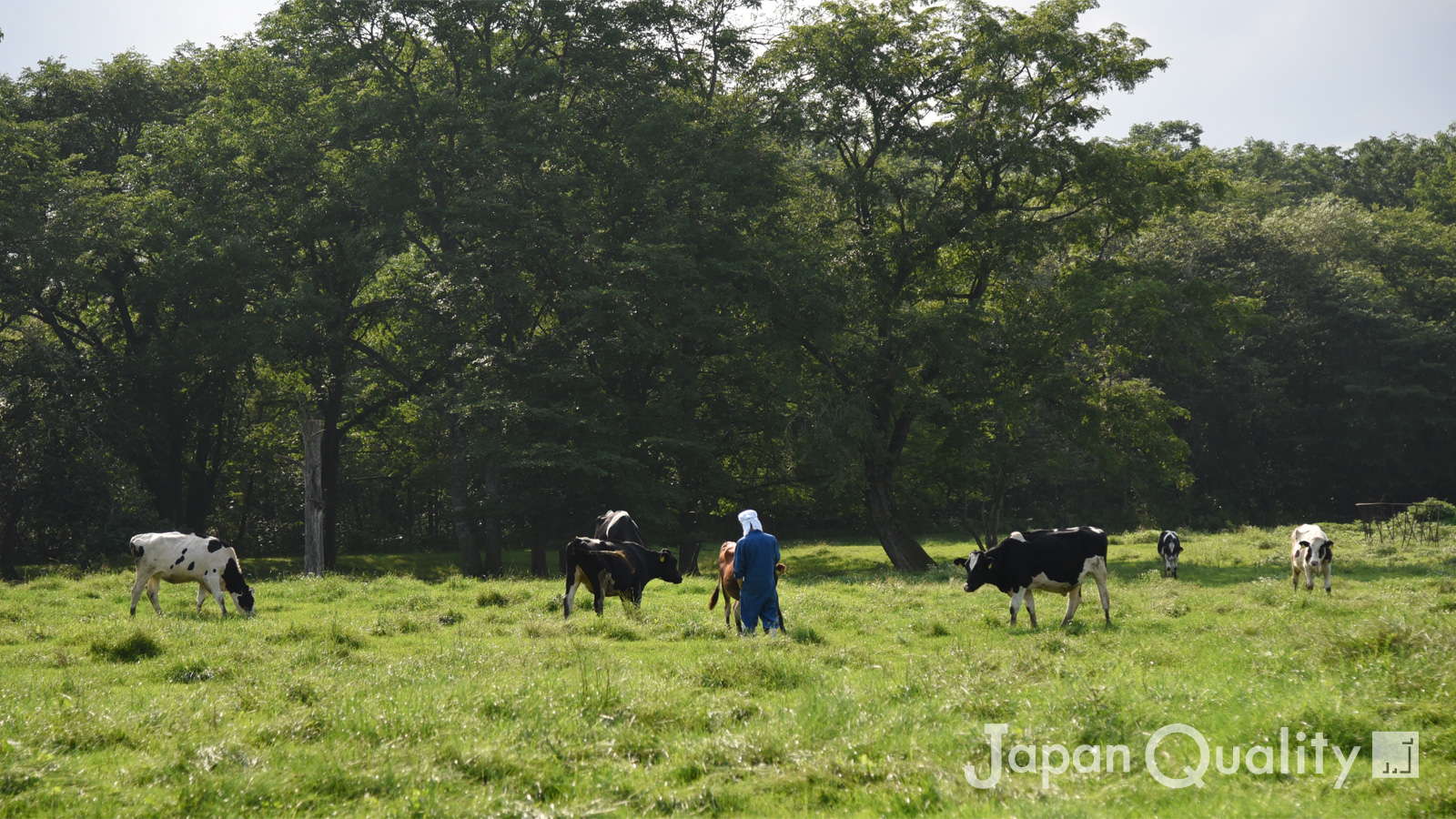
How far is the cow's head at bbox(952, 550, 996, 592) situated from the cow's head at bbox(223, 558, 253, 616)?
11494 mm

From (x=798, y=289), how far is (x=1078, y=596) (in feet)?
50.1

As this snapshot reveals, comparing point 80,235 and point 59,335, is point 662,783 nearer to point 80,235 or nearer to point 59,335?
point 80,235

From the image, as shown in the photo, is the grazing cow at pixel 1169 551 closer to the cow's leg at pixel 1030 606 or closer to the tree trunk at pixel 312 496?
the cow's leg at pixel 1030 606

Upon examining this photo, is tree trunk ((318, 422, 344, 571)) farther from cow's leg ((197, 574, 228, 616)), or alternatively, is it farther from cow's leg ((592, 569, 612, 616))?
cow's leg ((592, 569, 612, 616))

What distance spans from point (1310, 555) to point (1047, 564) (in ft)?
24.6

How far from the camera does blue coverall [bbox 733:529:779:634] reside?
13094 mm

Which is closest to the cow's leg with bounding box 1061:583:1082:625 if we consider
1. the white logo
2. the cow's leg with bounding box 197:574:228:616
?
the white logo

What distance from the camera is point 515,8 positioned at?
30.8 metres

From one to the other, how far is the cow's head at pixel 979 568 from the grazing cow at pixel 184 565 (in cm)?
1150

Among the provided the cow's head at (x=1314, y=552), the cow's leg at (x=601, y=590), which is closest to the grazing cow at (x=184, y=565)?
the cow's leg at (x=601, y=590)

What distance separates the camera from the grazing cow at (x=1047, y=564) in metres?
14.7

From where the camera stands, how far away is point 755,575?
13.2 meters

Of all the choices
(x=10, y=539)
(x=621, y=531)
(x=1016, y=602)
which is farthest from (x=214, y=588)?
(x=10, y=539)

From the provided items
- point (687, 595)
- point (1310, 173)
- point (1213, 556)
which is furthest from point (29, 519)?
point (1310, 173)
